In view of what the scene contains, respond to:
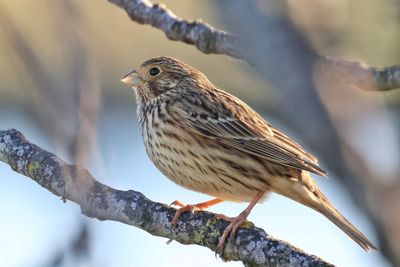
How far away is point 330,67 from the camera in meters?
3.69

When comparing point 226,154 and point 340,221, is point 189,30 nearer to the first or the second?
point 226,154

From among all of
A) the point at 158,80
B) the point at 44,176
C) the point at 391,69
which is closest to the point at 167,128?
the point at 158,80

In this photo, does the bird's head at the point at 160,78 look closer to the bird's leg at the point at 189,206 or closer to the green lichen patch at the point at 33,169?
the bird's leg at the point at 189,206

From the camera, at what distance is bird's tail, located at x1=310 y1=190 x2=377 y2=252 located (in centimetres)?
445

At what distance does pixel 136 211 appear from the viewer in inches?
149

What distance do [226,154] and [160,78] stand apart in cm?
92

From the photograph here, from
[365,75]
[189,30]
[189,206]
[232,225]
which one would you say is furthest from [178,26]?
[232,225]

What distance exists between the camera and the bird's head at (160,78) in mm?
5438

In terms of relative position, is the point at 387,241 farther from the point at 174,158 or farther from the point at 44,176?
the point at 174,158

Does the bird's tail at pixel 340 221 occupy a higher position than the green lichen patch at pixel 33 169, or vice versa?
the bird's tail at pixel 340 221

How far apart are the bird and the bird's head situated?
14 cm

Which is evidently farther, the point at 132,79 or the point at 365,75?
the point at 132,79

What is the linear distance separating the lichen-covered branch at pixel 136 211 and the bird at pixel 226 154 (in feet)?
1.09

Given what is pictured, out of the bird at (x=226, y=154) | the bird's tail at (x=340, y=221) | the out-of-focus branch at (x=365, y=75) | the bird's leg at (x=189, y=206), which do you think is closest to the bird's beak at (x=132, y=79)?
the bird at (x=226, y=154)
